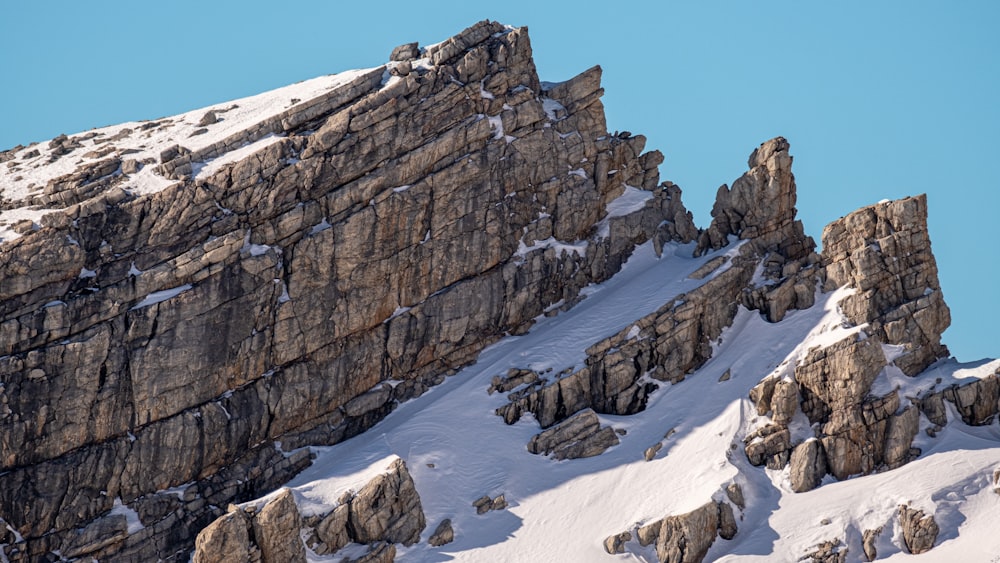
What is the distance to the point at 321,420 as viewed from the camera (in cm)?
11969

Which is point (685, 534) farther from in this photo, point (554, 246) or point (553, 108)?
point (553, 108)

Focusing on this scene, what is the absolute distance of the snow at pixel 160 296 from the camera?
379ft

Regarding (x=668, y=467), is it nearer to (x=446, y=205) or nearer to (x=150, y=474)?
(x=446, y=205)

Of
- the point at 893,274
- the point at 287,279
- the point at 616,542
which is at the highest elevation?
the point at 287,279

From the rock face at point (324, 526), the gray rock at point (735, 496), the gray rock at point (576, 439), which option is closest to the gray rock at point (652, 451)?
the gray rock at point (576, 439)

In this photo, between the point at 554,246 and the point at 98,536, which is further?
the point at 554,246

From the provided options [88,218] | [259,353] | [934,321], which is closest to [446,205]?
[259,353]

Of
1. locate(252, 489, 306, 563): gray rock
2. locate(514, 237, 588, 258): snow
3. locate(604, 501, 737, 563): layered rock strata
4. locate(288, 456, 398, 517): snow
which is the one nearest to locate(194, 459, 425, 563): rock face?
locate(252, 489, 306, 563): gray rock

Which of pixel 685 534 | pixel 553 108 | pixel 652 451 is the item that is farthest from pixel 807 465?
pixel 553 108

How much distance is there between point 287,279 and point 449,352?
1264 centimetres

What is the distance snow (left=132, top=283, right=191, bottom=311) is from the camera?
115562 mm

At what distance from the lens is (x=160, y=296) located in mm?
116000

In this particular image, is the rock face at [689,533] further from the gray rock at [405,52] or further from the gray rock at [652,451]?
the gray rock at [405,52]

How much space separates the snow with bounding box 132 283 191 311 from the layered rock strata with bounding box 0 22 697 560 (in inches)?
4.1
